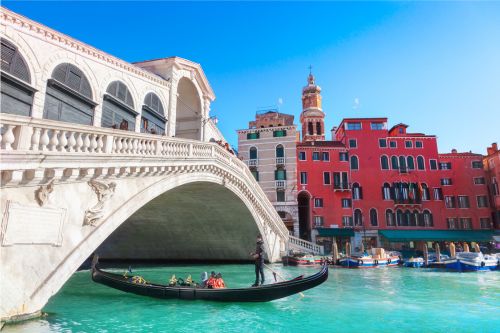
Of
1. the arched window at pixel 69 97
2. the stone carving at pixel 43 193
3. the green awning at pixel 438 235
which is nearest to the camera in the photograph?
the stone carving at pixel 43 193

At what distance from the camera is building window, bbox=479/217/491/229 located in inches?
1011

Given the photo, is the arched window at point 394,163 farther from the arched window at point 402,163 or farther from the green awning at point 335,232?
the green awning at point 335,232

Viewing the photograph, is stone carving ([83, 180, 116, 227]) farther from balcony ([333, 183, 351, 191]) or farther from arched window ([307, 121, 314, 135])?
arched window ([307, 121, 314, 135])

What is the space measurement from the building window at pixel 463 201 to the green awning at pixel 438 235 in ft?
6.90

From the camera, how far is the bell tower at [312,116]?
38656 millimetres

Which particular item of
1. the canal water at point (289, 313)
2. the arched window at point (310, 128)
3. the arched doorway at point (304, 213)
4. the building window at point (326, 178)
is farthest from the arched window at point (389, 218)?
the arched window at point (310, 128)

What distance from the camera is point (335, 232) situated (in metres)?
24.9

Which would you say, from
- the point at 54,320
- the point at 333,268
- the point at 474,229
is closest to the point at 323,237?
the point at 333,268

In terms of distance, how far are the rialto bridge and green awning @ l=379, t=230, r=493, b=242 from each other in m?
15.1

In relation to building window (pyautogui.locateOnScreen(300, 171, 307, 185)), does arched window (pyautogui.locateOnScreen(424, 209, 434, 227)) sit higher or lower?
lower

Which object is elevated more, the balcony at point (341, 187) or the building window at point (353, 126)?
the building window at point (353, 126)

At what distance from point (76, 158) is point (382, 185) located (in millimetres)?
25265

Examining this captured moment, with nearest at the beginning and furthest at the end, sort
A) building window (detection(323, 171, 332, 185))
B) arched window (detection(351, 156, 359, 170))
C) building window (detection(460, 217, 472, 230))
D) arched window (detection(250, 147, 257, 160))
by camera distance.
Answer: building window (detection(460, 217, 472, 230)) < building window (detection(323, 171, 332, 185)) < arched window (detection(351, 156, 359, 170)) < arched window (detection(250, 147, 257, 160))

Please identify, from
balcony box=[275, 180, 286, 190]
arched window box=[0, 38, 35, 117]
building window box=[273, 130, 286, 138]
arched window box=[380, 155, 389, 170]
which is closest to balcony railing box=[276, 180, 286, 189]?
balcony box=[275, 180, 286, 190]
